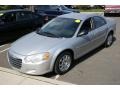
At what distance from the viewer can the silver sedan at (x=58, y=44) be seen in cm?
598

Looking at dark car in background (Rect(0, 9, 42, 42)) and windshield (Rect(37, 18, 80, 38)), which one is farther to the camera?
dark car in background (Rect(0, 9, 42, 42))

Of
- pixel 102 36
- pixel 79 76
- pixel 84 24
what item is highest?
pixel 84 24

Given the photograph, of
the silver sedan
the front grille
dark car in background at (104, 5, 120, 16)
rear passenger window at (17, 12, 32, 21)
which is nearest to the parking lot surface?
the silver sedan

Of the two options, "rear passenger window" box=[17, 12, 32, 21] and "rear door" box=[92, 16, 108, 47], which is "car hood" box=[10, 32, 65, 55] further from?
"rear passenger window" box=[17, 12, 32, 21]

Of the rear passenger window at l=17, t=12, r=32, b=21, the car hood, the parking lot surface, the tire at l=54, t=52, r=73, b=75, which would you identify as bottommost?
the parking lot surface

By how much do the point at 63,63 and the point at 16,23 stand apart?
4.45 m

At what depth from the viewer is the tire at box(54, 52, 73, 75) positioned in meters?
6.21

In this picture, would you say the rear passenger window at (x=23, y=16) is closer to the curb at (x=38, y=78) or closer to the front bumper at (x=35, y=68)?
the curb at (x=38, y=78)

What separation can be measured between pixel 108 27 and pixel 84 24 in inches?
61.8

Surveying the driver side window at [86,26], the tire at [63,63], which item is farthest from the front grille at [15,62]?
the driver side window at [86,26]

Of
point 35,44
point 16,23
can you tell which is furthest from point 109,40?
point 16,23
